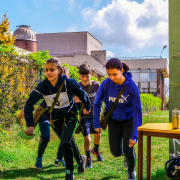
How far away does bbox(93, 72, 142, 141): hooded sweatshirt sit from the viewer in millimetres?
4148

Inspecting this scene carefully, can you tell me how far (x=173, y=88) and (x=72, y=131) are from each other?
6.16 ft

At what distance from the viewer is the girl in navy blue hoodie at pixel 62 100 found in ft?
14.6

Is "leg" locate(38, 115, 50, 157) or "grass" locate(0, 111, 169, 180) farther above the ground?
"leg" locate(38, 115, 50, 157)

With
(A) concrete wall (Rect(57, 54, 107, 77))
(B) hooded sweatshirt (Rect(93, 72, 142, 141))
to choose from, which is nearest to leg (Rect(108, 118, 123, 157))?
(B) hooded sweatshirt (Rect(93, 72, 142, 141))

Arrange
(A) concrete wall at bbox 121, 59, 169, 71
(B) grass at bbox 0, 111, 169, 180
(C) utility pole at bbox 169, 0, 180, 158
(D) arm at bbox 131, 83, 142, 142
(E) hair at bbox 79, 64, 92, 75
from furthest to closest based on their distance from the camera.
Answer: (A) concrete wall at bbox 121, 59, 169, 71 < (E) hair at bbox 79, 64, 92, 75 < (B) grass at bbox 0, 111, 169, 180 < (C) utility pole at bbox 169, 0, 180, 158 < (D) arm at bbox 131, 83, 142, 142

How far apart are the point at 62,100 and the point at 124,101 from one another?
95cm

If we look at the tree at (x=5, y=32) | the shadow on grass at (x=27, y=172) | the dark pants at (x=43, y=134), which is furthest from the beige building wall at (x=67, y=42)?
the shadow on grass at (x=27, y=172)

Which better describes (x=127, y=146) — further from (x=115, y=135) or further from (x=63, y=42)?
(x=63, y=42)

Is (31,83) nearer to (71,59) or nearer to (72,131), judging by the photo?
(72,131)

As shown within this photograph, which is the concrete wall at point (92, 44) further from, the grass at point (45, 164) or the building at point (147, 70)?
the grass at point (45, 164)

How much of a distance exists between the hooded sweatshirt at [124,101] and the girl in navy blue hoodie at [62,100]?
29 cm

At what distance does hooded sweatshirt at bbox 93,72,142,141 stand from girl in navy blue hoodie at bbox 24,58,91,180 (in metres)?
0.29

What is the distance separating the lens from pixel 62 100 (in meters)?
4.48

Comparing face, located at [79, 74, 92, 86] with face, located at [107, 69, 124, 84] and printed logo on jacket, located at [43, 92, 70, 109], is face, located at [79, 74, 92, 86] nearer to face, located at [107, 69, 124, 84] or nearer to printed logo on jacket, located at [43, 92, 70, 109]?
printed logo on jacket, located at [43, 92, 70, 109]
